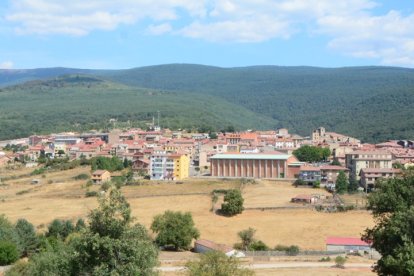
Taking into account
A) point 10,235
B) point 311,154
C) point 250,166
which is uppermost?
point 311,154

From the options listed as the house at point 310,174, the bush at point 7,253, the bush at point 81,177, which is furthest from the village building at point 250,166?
the bush at point 7,253

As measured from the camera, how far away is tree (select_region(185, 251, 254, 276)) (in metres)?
23.6

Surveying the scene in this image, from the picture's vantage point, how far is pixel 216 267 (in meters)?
24.0

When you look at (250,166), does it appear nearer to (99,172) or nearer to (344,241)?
(99,172)

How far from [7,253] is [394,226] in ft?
83.5

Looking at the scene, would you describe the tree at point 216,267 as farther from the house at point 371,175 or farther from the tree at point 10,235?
the house at point 371,175

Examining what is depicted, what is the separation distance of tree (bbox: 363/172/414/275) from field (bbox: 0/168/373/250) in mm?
21702

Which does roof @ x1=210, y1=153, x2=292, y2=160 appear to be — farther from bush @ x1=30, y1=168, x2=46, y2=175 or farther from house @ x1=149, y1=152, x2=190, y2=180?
bush @ x1=30, y1=168, x2=46, y2=175

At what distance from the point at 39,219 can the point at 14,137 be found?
321ft

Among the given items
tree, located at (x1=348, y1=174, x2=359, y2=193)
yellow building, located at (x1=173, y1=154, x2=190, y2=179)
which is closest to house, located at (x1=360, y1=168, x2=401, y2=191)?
tree, located at (x1=348, y1=174, x2=359, y2=193)

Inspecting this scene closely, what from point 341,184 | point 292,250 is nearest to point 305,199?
point 341,184

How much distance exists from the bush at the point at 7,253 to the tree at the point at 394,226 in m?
22.9

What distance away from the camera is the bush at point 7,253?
39000mm

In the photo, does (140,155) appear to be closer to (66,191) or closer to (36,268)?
(66,191)
